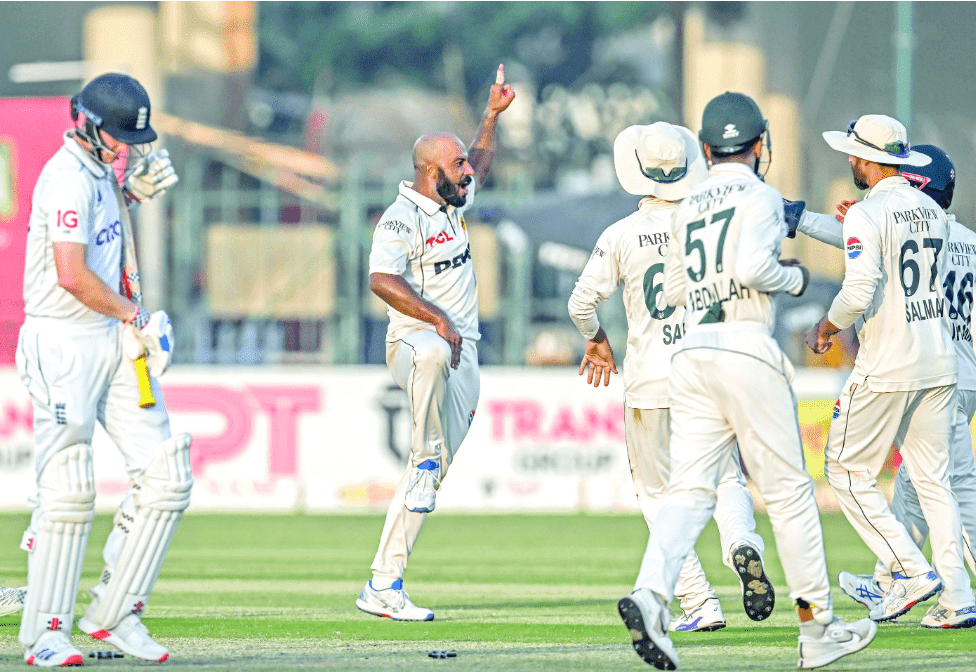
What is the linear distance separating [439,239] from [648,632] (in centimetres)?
302

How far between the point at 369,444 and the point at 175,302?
4337mm

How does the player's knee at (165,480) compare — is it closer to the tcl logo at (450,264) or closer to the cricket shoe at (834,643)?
the tcl logo at (450,264)

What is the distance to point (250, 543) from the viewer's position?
12.5 m

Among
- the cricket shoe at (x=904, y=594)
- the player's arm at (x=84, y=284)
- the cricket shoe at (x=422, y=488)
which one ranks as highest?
the player's arm at (x=84, y=284)

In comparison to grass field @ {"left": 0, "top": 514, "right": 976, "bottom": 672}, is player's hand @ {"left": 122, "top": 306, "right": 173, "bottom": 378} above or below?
above

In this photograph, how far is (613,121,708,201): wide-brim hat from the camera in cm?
711

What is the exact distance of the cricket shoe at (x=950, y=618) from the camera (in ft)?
23.5

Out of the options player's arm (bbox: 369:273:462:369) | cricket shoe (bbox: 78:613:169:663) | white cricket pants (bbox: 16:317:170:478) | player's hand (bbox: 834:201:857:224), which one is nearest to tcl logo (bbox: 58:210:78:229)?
white cricket pants (bbox: 16:317:170:478)

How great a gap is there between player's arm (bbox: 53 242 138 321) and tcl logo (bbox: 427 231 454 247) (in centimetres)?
225

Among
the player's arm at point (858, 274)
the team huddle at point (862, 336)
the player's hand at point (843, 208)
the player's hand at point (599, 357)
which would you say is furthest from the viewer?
the player's hand at point (599, 357)

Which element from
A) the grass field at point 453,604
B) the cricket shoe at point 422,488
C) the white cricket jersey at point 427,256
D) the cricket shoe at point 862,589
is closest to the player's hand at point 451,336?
the white cricket jersey at point 427,256

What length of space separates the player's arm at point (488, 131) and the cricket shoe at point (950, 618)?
3.31 meters

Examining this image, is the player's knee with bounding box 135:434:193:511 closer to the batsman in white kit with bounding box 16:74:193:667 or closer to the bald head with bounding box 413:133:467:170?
the batsman in white kit with bounding box 16:74:193:667

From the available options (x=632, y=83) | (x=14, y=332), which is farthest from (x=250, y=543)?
(x=632, y=83)
